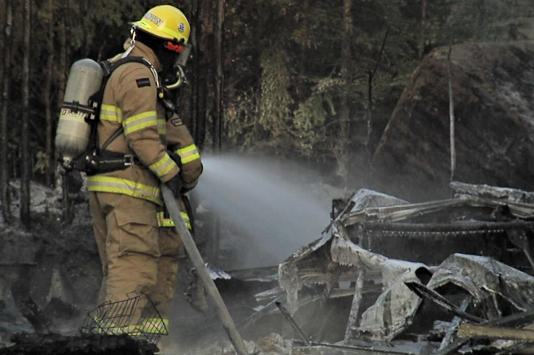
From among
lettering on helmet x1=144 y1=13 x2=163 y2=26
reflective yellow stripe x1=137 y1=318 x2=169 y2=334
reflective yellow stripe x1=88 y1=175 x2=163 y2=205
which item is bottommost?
reflective yellow stripe x1=137 y1=318 x2=169 y2=334

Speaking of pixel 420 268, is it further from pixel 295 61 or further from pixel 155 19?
pixel 295 61

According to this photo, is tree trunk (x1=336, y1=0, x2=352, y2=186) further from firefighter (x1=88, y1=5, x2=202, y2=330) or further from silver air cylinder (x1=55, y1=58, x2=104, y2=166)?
silver air cylinder (x1=55, y1=58, x2=104, y2=166)

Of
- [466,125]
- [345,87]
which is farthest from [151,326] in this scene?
[345,87]

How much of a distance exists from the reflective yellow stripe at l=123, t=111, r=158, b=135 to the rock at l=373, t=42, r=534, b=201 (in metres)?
3.95

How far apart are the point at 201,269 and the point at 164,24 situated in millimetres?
1646

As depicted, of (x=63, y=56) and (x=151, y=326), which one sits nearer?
(x=151, y=326)

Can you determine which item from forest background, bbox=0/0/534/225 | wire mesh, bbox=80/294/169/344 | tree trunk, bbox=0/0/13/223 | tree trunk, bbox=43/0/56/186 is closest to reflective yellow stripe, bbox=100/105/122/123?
wire mesh, bbox=80/294/169/344

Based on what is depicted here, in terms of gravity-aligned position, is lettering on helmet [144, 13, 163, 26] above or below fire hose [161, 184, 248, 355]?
above

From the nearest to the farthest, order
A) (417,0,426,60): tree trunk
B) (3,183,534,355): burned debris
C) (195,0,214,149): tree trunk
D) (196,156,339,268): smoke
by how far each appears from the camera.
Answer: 1. (3,183,534,355): burned debris
2. (195,0,214,149): tree trunk
3. (196,156,339,268): smoke
4. (417,0,426,60): tree trunk

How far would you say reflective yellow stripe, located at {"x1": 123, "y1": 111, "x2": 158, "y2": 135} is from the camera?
5223mm

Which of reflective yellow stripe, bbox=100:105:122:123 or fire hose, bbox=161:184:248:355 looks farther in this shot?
reflective yellow stripe, bbox=100:105:122:123

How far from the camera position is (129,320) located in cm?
520

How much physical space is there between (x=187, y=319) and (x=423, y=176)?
284 cm

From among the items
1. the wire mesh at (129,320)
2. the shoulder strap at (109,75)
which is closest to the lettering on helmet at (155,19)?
the shoulder strap at (109,75)
